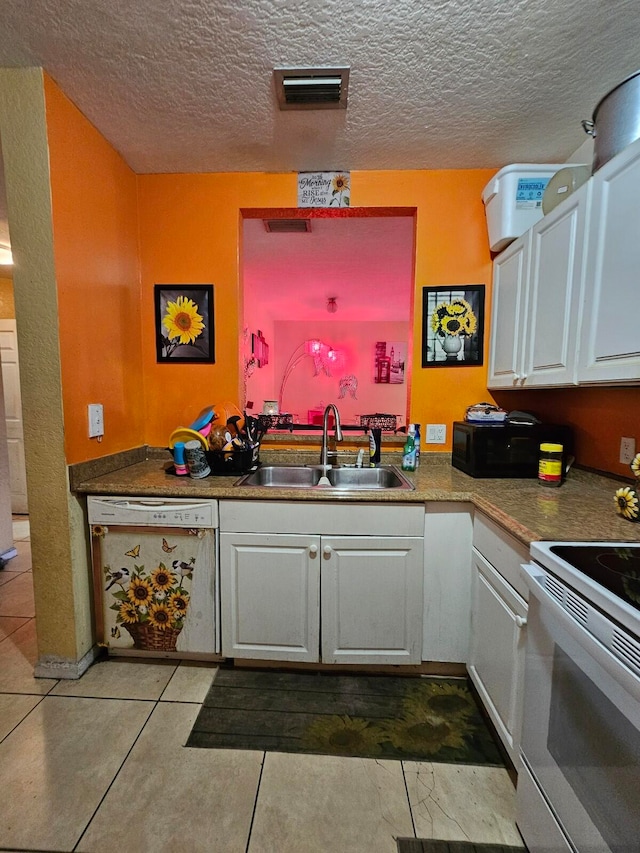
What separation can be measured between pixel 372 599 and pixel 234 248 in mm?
1911

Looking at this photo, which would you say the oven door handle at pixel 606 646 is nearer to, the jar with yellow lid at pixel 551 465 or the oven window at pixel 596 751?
the oven window at pixel 596 751

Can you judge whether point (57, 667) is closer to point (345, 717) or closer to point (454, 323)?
point (345, 717)

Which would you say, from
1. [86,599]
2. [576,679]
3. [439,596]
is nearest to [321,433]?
[439,596]

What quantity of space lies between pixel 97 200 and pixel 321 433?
1572mm

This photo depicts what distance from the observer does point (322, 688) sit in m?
1.50

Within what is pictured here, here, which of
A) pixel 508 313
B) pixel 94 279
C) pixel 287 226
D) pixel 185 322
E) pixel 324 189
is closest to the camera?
pixel 94 279

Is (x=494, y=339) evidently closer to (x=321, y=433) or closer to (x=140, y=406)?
(x=321, y=433)

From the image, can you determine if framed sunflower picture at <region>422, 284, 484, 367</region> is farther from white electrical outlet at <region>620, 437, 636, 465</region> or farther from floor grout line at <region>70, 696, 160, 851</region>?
floor grout line at <region>70, 696, 160, 851</region>

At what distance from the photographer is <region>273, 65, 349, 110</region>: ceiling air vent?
129cm

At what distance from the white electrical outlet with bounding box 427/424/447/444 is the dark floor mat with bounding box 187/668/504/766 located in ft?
3.68

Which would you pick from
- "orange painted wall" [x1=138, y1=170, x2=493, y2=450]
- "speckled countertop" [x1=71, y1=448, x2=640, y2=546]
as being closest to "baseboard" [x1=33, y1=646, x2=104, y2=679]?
"speckled countertop" [x1=71, y1=448, x2=640, y2=546]

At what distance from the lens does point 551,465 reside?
1488 millimetres

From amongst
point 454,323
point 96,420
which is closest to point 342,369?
point 454,323

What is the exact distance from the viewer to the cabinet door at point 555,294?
50.2 inches
